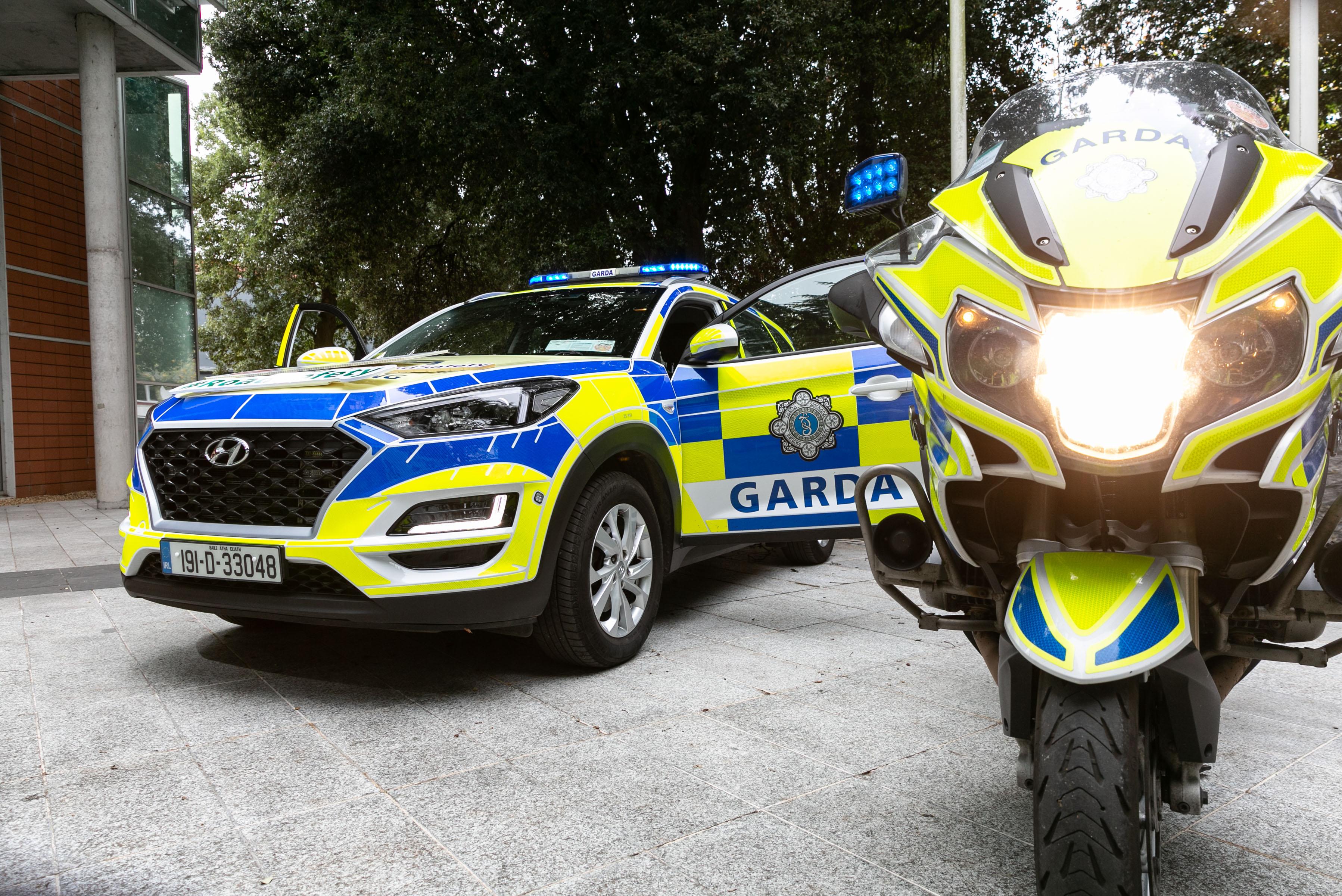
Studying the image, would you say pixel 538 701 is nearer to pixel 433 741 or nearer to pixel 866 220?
pixel 433 741

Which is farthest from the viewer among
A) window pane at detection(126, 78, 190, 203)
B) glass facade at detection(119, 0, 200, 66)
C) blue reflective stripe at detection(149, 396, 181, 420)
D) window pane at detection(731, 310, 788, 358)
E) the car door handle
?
window pane at detection(126, 78, 190, 203)

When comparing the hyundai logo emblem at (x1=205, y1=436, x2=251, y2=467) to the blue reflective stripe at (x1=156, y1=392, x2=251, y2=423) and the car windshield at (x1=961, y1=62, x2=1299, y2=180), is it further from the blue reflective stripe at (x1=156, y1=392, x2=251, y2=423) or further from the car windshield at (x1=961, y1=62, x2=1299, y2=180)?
the car windshield at (x1=961, y1=62, x2=1299, y2=180)

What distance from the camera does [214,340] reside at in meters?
34.1

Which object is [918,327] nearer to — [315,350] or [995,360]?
[995,360]

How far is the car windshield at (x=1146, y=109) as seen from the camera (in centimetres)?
207

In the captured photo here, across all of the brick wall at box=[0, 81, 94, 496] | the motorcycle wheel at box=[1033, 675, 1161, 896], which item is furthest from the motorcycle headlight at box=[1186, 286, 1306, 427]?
the brick wall at box=[0, 81, 94, 496]

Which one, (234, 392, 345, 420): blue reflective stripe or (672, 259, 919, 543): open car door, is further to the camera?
(672, 259, 919, 543): open car door

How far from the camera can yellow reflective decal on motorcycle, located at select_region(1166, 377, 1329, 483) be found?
5.95 feet

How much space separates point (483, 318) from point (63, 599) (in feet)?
9.59

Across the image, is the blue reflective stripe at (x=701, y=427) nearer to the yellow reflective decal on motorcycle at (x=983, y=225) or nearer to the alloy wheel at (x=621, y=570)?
the alloy wheel at (x=621, y=570)

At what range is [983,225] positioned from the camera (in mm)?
2021

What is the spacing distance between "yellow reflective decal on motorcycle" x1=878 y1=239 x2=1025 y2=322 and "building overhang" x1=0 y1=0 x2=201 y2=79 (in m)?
11.8

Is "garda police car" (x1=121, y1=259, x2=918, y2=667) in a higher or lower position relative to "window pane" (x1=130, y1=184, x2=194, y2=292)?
lower

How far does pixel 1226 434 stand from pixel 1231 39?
1106 centimetres
